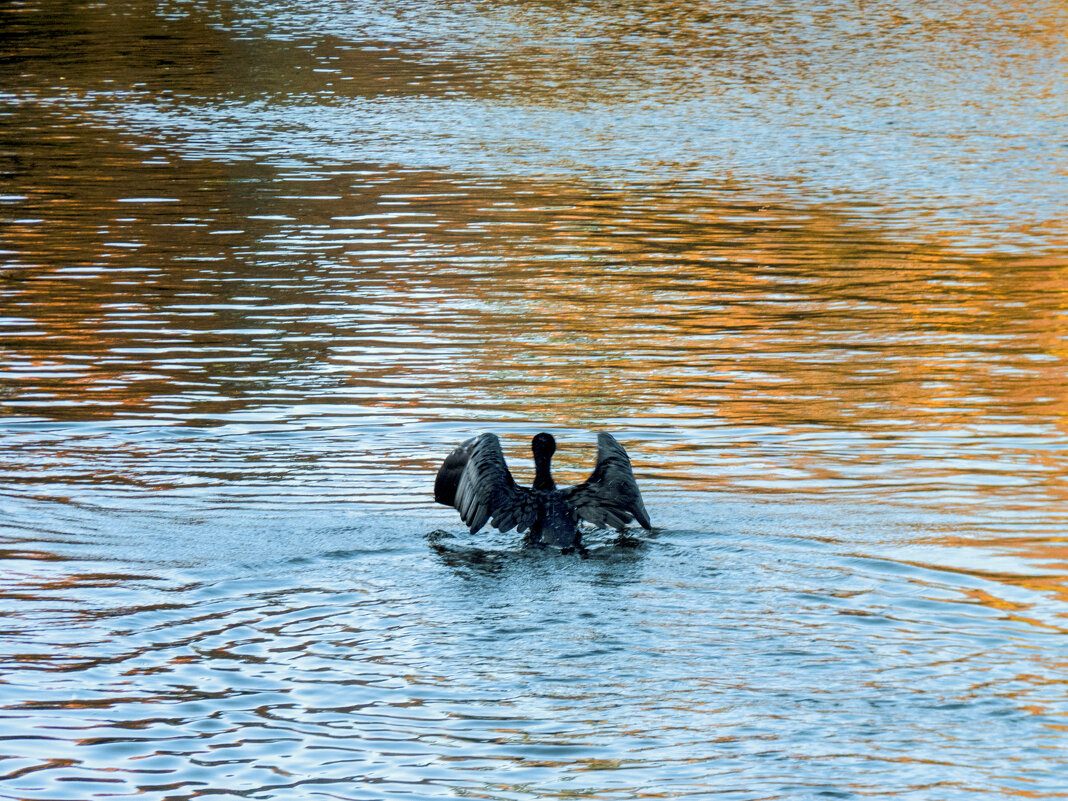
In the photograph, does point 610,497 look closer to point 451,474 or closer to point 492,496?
point 492,496

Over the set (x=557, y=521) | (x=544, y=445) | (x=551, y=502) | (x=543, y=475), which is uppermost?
(x=544, y=445)

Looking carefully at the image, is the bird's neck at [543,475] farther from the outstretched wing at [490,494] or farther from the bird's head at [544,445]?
the outstretched wing at [490,494]

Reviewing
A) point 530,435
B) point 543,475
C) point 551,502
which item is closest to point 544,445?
point 543,475

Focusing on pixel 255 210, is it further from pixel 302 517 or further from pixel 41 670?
pixel 41 670

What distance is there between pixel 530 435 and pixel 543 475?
259cm

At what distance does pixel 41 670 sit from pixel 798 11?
43.8 meters

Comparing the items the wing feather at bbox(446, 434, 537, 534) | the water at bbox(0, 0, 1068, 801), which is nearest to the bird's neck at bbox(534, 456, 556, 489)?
the wing feather at bbox(446, 434, 537, 534)

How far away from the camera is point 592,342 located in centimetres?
1589

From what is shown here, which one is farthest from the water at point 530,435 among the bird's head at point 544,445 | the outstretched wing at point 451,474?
the bird's head at point 544,445

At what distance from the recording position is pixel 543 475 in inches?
391

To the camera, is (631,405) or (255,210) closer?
(631,405)

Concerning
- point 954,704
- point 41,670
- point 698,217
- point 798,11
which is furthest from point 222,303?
point 798,11

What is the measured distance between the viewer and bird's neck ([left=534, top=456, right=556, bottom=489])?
990cm

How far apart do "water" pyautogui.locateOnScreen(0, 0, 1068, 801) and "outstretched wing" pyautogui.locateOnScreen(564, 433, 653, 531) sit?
0.20 metres
